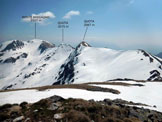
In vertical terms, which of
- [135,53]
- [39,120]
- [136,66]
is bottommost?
[39,120]

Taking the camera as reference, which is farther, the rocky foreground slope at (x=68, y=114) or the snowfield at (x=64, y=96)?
the snowfield at (x=64, y=96)

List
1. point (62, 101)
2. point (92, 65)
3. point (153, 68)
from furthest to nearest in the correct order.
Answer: point (92, 65)
point (153, 68)
point (62, 101)

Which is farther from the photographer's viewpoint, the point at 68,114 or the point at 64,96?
the point at 64,96

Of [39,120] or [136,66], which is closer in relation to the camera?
[39,120]

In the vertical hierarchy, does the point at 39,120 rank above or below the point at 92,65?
below

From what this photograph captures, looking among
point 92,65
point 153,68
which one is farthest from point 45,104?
point 92,65

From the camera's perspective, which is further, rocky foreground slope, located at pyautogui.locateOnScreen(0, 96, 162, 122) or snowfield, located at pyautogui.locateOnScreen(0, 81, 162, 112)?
snowfield, located at pyautogui.locateOnScreen(0, 81, 162, 112)

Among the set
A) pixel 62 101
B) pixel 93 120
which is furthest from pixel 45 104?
pixel 93 120

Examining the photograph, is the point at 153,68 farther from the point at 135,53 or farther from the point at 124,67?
the point at 135,53

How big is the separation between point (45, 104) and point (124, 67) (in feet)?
443

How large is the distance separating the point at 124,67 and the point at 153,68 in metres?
28.6

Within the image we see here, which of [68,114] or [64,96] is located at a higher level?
[68,114]

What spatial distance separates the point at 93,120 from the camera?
593 inches

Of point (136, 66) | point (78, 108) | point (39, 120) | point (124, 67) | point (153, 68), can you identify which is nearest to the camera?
point (39, 120)
